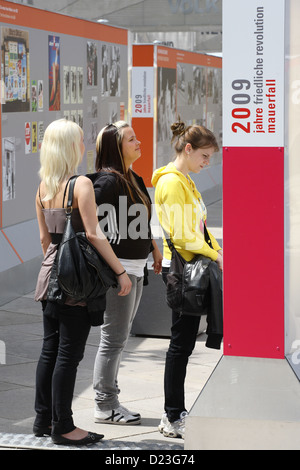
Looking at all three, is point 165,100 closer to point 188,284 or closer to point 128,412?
point 128,412

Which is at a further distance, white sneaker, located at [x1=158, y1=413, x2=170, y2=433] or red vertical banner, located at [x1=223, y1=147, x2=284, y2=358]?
white sneaker, located at [x1=158, y1=413, x2=170, y2=433]

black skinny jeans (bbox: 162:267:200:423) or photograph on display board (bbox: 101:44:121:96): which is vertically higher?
photograph on display board (bbox: 101:44:121:96)

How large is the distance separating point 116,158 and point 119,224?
0.37 metres

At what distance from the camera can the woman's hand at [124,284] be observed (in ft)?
15.7

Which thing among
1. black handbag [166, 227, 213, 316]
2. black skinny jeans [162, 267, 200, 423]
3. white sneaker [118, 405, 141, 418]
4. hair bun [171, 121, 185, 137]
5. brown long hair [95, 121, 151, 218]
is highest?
hair bun [171, 121, 185, 137]

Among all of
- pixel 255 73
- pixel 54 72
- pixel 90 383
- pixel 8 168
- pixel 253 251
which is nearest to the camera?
pixel 255 73

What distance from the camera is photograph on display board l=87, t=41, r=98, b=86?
11023mm

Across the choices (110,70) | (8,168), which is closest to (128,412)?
(8,168)

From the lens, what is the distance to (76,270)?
455 centimetres

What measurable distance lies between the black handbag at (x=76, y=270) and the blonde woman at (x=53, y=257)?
0.04 metres

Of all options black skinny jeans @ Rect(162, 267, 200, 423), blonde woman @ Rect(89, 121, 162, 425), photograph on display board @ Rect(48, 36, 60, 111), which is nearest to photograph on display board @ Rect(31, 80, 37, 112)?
photograph on display board @ Rect(48, 36, 60, 111)

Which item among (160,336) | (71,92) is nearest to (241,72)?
(160,336)

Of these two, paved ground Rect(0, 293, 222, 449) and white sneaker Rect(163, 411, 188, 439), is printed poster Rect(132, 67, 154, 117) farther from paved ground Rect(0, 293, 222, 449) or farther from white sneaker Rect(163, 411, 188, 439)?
white sneaker Rect(163, 411, 188, 439)

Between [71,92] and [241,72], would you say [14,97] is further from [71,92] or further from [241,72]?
[241,72]
